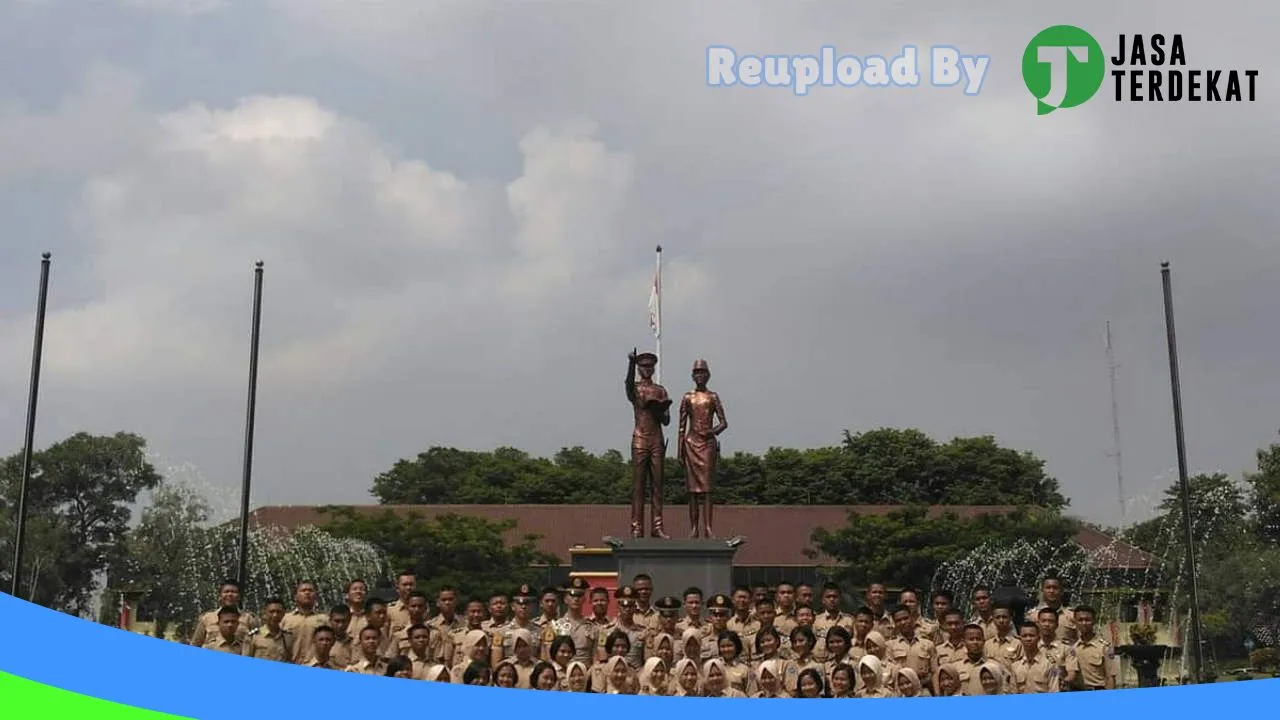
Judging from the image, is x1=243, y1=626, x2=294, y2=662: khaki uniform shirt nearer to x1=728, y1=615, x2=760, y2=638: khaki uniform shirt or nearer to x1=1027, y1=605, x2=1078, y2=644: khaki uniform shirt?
x1=728, y1=615, x2=760, y2=638: khaki uniform shirt

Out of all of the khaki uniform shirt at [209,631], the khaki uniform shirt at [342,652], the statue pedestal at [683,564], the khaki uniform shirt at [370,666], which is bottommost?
the khaki uniform shirt at [370,666]

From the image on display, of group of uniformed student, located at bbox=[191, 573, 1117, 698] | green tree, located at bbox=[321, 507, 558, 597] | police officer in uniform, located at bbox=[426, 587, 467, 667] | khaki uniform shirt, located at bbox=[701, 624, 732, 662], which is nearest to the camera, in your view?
group of uniformed student, located at bbox=[191, 573, 1117, 698]

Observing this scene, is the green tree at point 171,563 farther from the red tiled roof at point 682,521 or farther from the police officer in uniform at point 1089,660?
the police officer in uniform at point 1089,660

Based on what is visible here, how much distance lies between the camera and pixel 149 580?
33.4 m

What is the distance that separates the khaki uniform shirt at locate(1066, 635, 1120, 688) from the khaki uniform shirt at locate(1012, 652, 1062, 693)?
1.27 ft

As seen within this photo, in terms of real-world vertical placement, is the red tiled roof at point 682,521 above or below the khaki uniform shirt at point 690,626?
above

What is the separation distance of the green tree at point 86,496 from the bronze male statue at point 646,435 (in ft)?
86.1

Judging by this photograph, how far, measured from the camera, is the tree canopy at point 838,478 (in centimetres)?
5150

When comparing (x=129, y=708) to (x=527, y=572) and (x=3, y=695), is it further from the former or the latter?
(x=527, y=572)

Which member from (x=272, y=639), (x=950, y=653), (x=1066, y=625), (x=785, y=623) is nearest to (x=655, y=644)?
(x=785, y=623)

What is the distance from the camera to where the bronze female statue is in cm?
1453

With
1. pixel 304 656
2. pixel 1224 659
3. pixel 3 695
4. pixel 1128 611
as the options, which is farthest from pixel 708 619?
pixel 1224 659

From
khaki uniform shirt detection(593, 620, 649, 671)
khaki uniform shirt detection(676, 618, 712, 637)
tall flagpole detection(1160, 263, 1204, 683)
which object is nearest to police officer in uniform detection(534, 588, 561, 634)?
khaki uniform shirt detection(593, 620, 649, 671)

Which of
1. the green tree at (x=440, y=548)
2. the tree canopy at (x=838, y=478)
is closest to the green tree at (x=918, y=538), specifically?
the green tree at (x=440, y=548)
